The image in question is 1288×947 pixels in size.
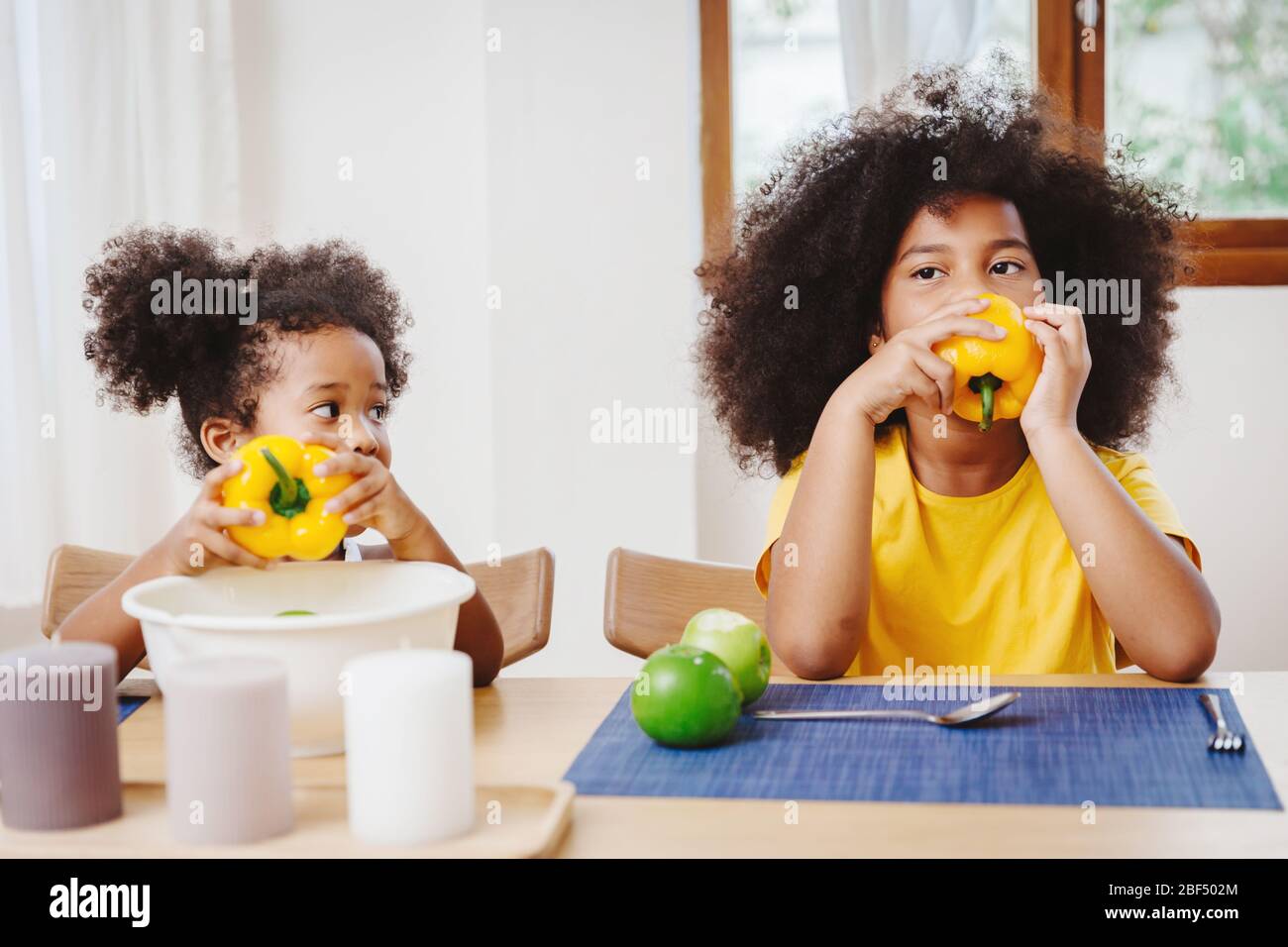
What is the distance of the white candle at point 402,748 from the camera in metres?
0.74

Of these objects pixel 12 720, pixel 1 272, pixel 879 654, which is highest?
pixel 1 272

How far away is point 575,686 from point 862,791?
1.27ft

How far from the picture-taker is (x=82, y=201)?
2.46 m

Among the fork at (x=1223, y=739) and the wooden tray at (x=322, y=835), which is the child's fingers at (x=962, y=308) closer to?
the fork at (x=1223, y=739)

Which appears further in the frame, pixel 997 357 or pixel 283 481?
pixel 997 357

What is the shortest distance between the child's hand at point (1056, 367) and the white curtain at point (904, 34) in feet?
4.61

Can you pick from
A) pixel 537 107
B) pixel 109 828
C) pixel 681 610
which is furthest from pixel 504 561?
pixel 537 107

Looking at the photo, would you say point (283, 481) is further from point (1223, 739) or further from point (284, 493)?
point (1223, 739)

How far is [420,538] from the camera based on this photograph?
1211 millimetres

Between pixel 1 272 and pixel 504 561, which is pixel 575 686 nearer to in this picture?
pixel 504 561

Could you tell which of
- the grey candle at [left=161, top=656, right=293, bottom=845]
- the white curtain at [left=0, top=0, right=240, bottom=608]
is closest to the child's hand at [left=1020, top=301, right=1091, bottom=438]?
the grey candle at [left=161, top=656, right=293, bottom=845]

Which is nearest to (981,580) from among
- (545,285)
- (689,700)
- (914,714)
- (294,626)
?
(914,714)

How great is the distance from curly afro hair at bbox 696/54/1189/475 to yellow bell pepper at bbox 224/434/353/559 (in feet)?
2.49

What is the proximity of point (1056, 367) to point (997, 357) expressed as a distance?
6 cm
